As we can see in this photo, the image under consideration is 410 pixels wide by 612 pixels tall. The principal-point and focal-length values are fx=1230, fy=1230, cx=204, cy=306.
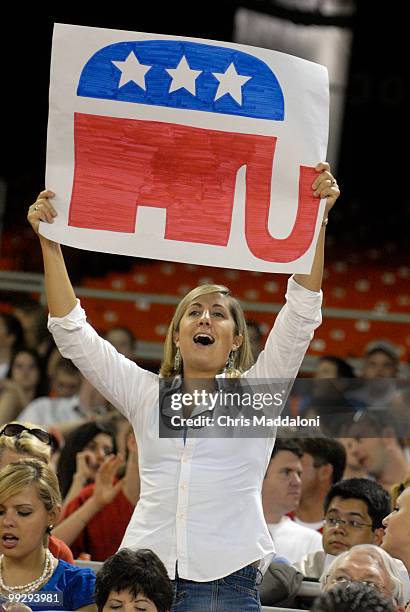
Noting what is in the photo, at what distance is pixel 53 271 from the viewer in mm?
2670

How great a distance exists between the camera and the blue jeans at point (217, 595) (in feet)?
8.03

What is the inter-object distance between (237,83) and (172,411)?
0.77 meters

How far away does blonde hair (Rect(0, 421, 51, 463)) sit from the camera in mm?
3105

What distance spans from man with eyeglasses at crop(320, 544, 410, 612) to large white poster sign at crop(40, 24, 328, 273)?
64 cm

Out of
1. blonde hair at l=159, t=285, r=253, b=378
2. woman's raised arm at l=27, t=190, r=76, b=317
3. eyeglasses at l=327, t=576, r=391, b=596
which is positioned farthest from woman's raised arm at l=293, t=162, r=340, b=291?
eyeglasses at l=327, t=576, r=391, b=596

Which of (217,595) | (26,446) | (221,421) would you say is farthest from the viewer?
(26,446)

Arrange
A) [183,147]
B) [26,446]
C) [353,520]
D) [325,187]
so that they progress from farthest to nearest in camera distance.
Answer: [353,520] → [26,446] → [183,147] → [325,187]

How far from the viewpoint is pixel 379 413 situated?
151 inches

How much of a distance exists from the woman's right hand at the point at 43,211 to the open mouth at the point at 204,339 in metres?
0.41

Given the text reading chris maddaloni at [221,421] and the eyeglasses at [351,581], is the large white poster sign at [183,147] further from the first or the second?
the eyeglasses at [351,581]

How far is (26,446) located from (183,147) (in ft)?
2.88

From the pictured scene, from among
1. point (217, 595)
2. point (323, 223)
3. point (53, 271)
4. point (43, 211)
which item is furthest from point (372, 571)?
point (43, 211)

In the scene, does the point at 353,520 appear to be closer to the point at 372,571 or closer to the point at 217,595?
the point at 372,571

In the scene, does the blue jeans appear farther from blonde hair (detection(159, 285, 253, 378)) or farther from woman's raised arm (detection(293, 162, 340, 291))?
woman's raised arm (detection(293, 162, 340, 291))
